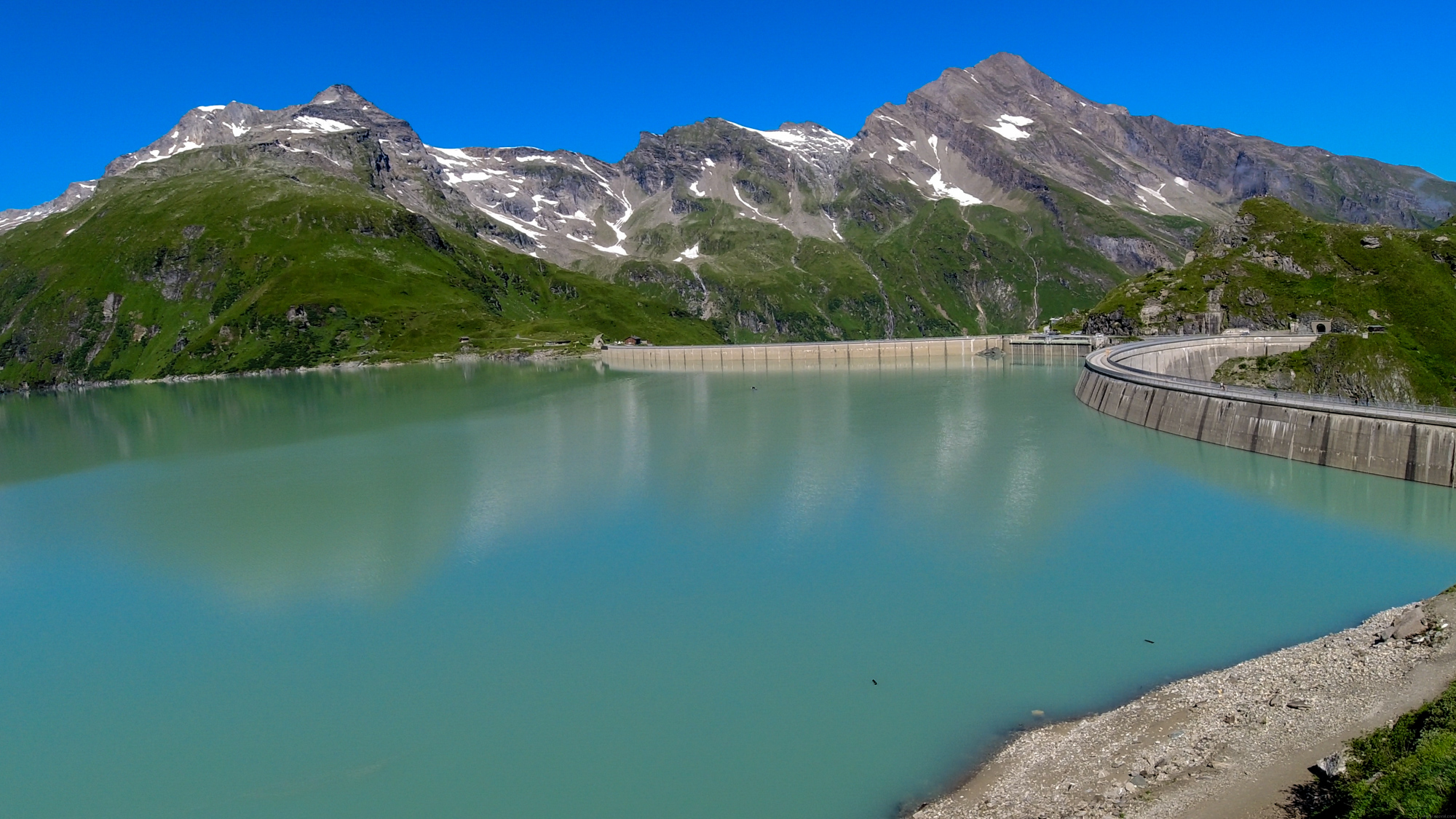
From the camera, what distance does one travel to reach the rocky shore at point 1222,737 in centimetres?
2027

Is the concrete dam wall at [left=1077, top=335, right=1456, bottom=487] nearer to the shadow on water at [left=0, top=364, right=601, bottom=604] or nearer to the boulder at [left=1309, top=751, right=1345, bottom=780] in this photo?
the boulder at [left=1309, top=751, right=1345, bottom=780]

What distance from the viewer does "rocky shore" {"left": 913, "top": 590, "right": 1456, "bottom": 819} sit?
798 inches

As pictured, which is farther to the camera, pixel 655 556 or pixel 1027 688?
pixel 655 556

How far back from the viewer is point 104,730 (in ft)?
97.9

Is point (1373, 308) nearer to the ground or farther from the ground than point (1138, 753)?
farther from the ground

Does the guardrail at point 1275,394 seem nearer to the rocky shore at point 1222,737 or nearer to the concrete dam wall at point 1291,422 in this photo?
the concrete dam wall at point 1291,422

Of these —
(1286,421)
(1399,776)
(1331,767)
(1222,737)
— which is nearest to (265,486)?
(1222,737)

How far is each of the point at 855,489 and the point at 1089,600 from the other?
81.5ft

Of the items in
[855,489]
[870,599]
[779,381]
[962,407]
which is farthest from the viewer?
[779,381]

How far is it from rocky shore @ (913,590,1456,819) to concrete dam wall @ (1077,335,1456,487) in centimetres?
3367

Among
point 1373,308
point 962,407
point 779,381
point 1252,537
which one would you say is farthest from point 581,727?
point 1373,308

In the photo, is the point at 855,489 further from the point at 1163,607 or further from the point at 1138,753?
the point at 1138,753

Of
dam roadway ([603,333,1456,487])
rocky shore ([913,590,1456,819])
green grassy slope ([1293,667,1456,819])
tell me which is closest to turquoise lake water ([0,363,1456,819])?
rocky shore ([913,590,1456,819])

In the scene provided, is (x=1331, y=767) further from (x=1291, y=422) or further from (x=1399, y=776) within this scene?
(x=1291, y=422)
